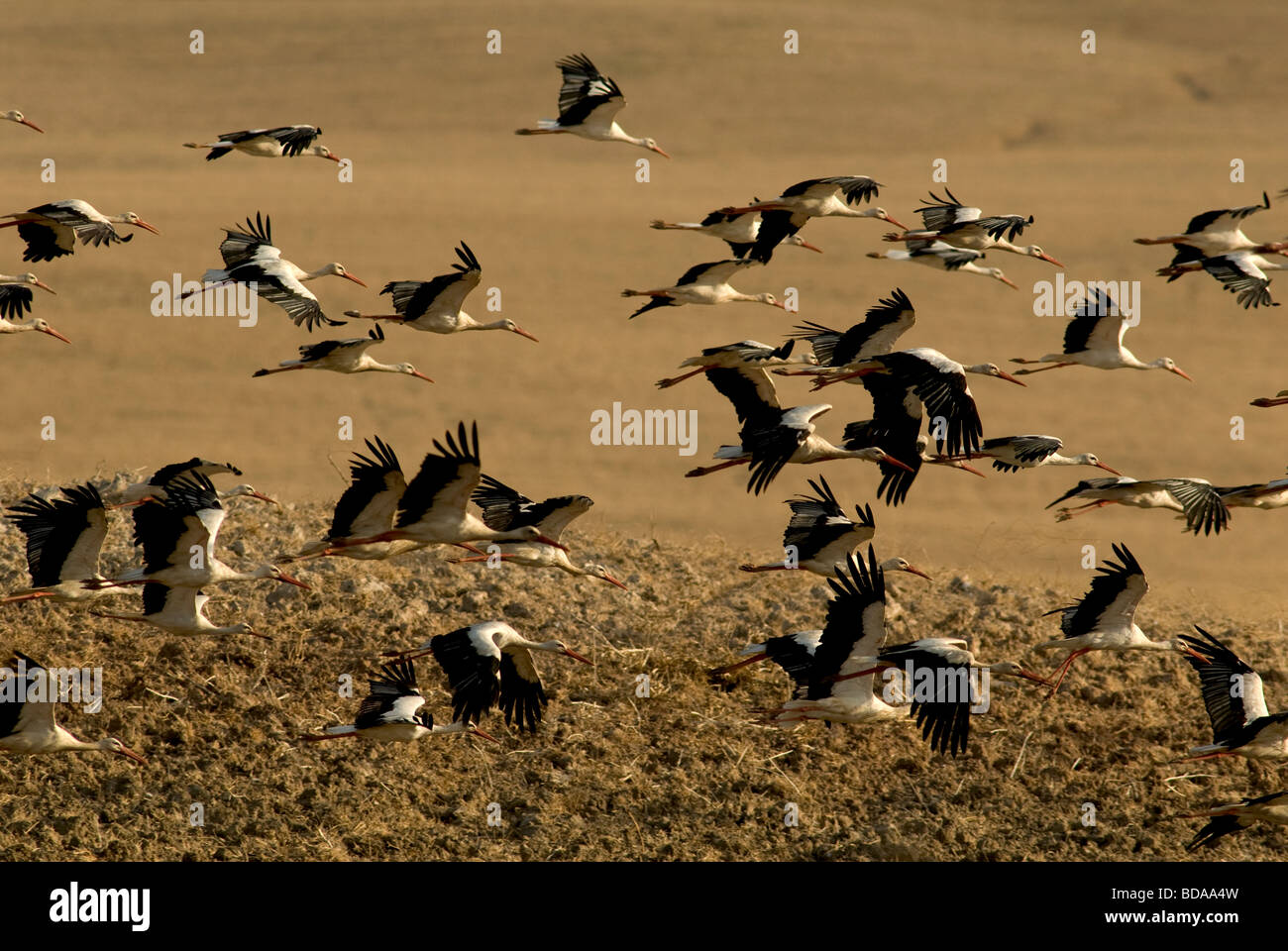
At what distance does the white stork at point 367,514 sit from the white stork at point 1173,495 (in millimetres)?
5115

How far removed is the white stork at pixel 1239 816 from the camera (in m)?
11.8

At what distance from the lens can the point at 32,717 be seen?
1202 centimetres

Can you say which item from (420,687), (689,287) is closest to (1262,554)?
(689,287)

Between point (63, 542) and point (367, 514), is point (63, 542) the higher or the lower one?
the lower one

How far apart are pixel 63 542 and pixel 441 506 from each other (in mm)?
2911

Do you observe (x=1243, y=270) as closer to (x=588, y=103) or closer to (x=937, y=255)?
(x=937, y=255)

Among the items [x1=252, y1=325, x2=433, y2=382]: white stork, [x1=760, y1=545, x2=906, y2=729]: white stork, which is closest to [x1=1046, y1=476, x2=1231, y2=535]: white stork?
[x1=760, y1=545, x2=906, y2=729]: white stork

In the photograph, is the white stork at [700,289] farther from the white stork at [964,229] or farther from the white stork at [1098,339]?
the white stork at [1098,339]

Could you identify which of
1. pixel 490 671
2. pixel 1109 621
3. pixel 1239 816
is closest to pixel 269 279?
pixel 490 671

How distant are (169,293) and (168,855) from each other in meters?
19.9

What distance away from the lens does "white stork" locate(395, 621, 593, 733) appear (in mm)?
12047

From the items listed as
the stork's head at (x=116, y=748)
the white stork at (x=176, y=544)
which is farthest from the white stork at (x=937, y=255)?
the stork's head at (x=116, y=748)

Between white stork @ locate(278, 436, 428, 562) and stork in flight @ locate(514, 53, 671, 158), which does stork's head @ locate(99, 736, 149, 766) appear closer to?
white stork @ locate(278, 436, 428, 562)

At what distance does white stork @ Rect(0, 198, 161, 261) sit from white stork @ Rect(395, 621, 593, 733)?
206 inches
